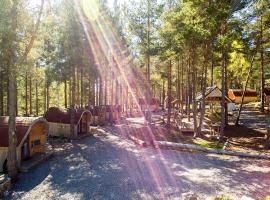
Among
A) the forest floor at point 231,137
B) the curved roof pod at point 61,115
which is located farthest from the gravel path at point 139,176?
the curved roof pod at point 61,115

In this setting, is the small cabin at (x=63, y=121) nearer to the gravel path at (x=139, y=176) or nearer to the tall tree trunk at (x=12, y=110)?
the gravel path at (x=139, y=176)

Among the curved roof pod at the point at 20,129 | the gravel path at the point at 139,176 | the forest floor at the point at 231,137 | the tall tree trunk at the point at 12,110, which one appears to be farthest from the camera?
the forest floor at the point at 231,137

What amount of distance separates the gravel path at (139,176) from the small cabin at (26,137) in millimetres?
1398

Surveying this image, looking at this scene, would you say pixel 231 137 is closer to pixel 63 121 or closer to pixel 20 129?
pixel 63 121

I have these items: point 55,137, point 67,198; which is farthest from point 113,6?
point 67,198

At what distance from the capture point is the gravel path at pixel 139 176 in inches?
478

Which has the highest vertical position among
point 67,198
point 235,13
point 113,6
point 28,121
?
point 113,6

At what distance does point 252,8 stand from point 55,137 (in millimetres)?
20102

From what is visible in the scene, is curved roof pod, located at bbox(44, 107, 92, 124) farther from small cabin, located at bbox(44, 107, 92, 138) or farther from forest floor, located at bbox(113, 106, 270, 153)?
forest floor, located at bbox(113, 106, 270, 153)

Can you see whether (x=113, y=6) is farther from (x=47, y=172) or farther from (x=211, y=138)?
(x=47, y=172)

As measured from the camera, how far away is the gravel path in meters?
12.2

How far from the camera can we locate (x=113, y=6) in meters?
32.5

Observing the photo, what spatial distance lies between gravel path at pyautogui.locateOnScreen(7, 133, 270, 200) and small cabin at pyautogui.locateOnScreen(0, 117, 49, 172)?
1.40m

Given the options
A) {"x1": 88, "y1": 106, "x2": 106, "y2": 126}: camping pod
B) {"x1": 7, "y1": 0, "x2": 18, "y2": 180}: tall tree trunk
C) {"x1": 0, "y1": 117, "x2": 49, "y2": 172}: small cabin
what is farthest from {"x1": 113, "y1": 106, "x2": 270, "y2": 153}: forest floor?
{"x1": 7, "y1": 0, "x2": 18, "y2": 180}: tall tree trunk
